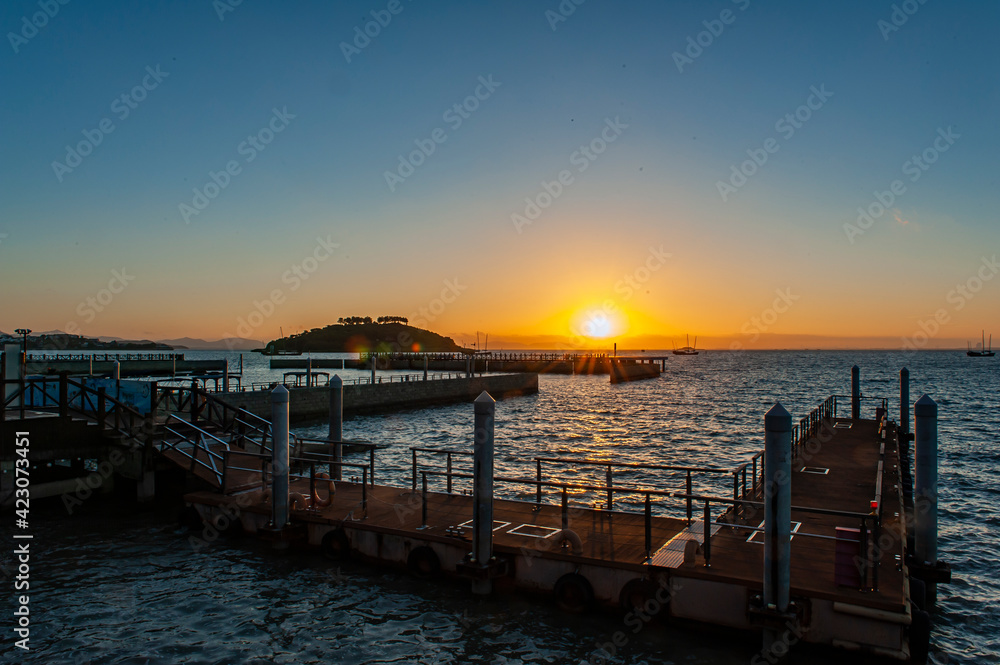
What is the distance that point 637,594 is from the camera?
10250 millimetres

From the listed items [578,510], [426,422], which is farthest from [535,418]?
[578,510]

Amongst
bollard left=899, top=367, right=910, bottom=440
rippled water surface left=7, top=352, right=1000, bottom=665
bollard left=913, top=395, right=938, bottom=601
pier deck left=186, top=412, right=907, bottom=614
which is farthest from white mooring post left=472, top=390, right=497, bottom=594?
bollard left=899, top=367, right=910, bottom=440

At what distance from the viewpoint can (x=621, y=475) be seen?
26.7 metres

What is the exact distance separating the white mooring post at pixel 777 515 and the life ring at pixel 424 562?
5975 mm

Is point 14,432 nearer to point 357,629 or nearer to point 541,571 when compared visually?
point 357,629

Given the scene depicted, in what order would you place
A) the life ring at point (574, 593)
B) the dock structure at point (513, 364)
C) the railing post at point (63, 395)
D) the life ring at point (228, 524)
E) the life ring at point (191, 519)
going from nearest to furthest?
the life ring at point (574, 593) < the life ring at point (228, 524) < the life ring at point (191, 519) < the railing post at point (63, 395) < the dock structure at point (513, 364)

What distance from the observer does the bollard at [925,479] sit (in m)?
11.9

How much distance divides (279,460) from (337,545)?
217 centimetres

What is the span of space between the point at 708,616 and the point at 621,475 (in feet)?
56.0

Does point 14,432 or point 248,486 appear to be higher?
point 14,432

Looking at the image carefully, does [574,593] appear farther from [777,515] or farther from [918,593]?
[918,593]

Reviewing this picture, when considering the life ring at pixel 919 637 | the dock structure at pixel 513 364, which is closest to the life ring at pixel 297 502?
the life ring at pixel 919 637

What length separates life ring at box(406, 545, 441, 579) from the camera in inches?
489

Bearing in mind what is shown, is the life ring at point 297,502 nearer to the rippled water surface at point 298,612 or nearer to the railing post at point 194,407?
the rippled water surface at point 298,612
